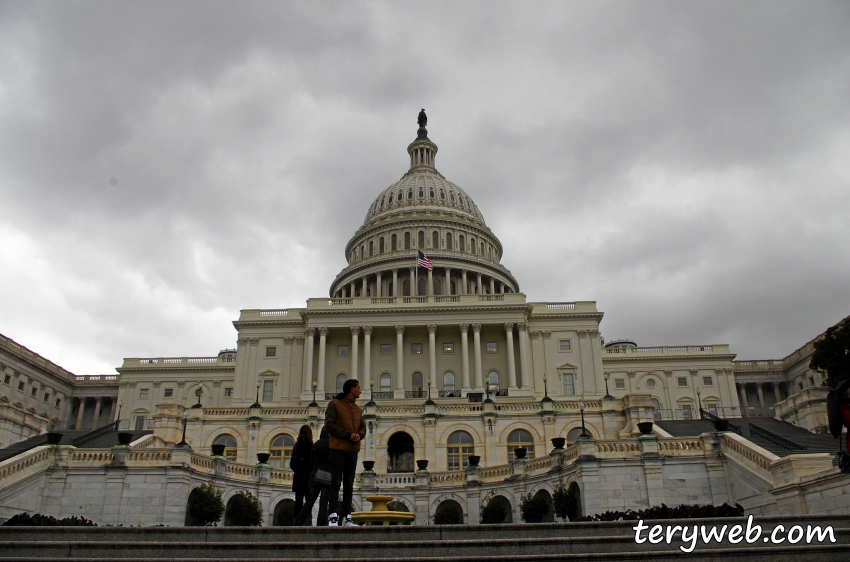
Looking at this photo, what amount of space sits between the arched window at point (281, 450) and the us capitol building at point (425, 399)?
0.16m

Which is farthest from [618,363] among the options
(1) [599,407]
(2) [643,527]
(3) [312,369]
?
(2) [643,527]

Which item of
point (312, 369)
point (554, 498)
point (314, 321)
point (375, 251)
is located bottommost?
point (554, 498)

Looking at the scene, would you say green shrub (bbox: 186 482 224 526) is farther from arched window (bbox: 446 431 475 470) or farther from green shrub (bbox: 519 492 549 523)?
arched window (bbox: 446 431 475 470)

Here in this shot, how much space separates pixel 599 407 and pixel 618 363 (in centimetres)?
4575

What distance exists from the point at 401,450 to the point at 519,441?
7799 mm

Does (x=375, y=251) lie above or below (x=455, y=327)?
above

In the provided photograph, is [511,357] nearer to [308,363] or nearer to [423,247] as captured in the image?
[308,363]

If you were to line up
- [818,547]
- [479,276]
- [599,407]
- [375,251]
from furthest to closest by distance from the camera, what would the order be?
1. [375,251]
2. [479,276]
3. [599,407]
4. [818,547]

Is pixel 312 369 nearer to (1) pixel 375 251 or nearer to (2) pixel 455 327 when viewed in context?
(2) pixel 455 327

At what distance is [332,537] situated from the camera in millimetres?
13297

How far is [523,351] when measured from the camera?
7494 cm

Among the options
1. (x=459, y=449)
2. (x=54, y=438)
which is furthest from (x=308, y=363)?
(x=54, y=438)

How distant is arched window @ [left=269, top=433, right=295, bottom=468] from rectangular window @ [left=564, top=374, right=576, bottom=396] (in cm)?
3735

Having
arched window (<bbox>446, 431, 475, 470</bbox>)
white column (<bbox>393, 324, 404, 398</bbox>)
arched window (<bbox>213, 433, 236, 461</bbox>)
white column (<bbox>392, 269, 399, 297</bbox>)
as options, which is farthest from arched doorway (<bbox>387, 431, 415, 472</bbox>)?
white column (<bbox>392, 269, 399, 297</bbox>)
